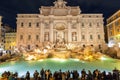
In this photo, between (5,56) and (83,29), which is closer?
(5,56)

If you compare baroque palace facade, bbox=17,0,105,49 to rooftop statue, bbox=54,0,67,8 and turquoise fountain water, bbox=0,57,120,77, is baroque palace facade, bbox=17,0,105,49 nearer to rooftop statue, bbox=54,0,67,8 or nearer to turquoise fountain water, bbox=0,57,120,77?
rooftop statue, bbox=54,0,67,8

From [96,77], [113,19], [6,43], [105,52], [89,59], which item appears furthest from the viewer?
[6,43]

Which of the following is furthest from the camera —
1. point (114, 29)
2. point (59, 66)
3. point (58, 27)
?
point (114, 29)

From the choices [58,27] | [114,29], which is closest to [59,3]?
[58,27]

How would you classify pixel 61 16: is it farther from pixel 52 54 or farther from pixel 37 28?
pixel 52 54

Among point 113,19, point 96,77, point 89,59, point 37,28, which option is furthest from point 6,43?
point 96,77

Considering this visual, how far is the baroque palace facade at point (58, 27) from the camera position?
57.0 meters

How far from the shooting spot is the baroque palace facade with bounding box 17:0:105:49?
5697cm

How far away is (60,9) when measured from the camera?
2292 inches

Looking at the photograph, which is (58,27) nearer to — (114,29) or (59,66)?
(114,29)

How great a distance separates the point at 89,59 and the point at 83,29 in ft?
95.7

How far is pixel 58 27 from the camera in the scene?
58.6 metres

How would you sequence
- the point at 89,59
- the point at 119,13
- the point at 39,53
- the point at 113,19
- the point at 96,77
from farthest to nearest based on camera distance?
the point at 113,19 < the point at 119,13 < the point at 39,53 < the point at 89,59 < the point at 96,77

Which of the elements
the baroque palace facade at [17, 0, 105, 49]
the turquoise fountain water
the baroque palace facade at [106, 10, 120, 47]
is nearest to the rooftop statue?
the baroque palace facade at [17, 0, 105, 49]
